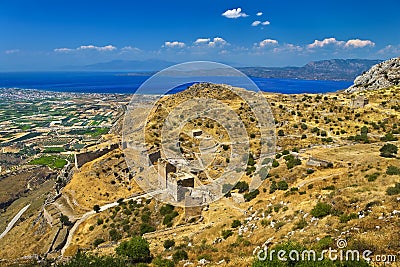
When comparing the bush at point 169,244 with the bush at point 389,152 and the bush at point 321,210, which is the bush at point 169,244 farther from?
the bush at point 389,152

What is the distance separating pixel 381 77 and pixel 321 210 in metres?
49.3

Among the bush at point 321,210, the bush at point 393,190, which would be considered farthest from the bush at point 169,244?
the bush at point 393,190

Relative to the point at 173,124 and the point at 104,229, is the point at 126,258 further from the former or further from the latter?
the point at 173,124

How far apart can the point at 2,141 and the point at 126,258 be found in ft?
334

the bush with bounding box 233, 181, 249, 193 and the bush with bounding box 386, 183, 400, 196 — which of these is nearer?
the bush with bounding box 386, 183, 400, 196

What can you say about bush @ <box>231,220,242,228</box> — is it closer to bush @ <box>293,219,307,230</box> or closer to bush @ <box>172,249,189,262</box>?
bush @ <box>172,249,189,262</box>

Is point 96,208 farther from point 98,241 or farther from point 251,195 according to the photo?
point 251,195

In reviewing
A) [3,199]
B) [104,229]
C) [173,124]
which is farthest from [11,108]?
[104,229]

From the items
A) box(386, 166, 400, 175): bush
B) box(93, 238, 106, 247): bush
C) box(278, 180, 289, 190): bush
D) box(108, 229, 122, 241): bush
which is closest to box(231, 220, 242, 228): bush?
box(278, 180, 289, 190): bush

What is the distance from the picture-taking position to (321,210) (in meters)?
12.8

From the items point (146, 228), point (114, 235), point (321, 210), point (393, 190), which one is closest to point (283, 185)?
point (321, 210)

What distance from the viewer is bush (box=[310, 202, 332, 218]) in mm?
12711

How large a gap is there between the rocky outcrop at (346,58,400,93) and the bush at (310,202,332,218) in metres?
45.7

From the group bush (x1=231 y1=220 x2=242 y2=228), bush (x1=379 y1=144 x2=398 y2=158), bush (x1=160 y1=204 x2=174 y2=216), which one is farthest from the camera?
bush (x1=160 y1=204 x2=174 y2=216)
